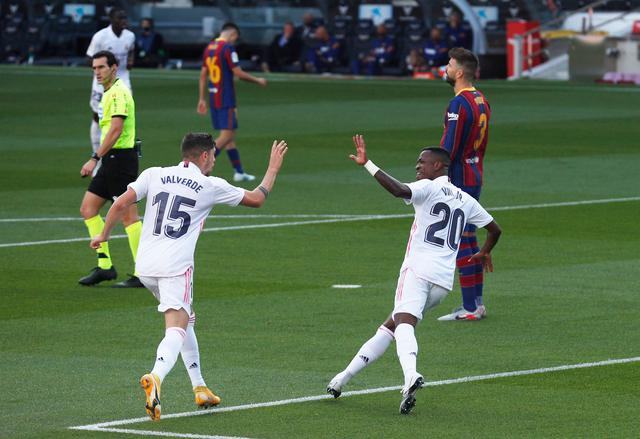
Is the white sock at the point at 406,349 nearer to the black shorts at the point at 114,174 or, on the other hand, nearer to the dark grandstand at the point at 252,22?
the black shorts at the point at 114,174

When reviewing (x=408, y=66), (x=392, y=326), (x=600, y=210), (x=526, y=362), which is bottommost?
(x=408, y=66)

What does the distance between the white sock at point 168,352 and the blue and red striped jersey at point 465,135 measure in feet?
13.5

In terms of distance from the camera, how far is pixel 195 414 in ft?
33.3

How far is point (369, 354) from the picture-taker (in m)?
10.4

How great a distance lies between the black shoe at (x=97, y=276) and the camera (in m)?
15.5

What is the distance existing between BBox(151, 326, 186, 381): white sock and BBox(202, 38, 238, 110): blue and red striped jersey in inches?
575

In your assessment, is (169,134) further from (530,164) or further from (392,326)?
(392,326)

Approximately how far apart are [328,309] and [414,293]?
3717 millimetres

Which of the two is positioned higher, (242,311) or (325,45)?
(242,311)

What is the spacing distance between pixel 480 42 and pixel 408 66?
228cm

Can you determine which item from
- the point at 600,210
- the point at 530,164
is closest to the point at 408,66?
the point at 530,164

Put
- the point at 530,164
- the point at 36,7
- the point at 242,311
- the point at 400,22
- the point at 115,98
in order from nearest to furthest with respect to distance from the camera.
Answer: the point at 242,311 < the point at 115,98 < the point at 530,164 < the point at 400,22 < the point at 36,7

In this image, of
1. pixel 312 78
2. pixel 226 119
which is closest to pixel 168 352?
pixel 226 119

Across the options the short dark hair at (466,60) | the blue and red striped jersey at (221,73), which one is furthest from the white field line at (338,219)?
the short dark hair at (466,60)
